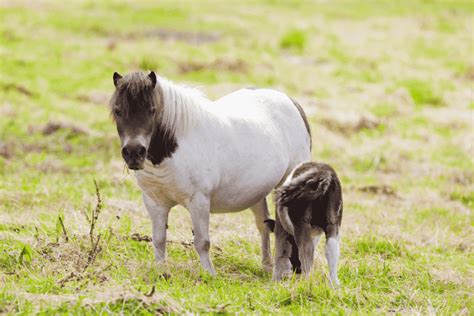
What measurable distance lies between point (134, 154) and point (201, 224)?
1.00 meters

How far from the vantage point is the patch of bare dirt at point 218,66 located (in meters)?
17.1

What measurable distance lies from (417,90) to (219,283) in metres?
11.5

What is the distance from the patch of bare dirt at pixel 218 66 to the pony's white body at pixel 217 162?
959cm

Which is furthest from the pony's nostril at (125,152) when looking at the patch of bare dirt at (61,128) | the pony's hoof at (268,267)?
the patch of bare dirt at (61,128)

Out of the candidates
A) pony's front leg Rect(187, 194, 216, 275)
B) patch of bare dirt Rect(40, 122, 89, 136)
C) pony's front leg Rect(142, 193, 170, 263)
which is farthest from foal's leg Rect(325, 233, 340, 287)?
patch of bare dirt Rect(40, 122, 89, 136)

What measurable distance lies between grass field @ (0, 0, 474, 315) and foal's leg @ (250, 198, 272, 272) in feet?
0.33

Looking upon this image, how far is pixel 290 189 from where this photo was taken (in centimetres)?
610

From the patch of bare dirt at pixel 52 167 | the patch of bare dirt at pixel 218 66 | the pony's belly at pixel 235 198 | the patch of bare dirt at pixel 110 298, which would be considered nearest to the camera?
the patch of bare dirt at pixel 110 298

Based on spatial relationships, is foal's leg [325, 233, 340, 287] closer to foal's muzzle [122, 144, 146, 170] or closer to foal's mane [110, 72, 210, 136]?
foal's mane [110, 72, 210, 136]

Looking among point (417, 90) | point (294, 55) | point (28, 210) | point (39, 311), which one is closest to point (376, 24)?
point (294, 55)

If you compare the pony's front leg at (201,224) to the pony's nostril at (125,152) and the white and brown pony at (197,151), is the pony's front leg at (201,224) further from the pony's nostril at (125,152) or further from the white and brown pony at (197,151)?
the pony's nostril at (125,152)

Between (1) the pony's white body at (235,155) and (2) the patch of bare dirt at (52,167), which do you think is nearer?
(1) the pony's white body at (235,155)

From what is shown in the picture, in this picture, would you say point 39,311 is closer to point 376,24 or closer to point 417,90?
point 417,90

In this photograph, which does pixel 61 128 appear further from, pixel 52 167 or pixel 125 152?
pixel 125 152
